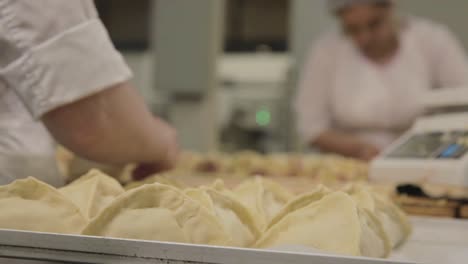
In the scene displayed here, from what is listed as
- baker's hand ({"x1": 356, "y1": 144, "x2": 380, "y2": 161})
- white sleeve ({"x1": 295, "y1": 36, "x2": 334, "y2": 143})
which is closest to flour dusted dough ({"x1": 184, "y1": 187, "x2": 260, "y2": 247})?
baker's hand ({"x1": 356, "y1": 144, "x2": 380, "y2": 161})

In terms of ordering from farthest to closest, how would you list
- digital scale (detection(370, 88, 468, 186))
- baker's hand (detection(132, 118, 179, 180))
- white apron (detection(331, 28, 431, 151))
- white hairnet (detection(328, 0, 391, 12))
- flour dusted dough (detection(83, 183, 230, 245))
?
white apron (detection(331, 28, 431, 151)), white hairnet (detection(328, 0, 391, 12)), digital scale (detection(370, 88, 468, 186)), baker's hand (detection(132, 118, 179, 180)), flour dusted dough (detection(83, 183, 230, 245))

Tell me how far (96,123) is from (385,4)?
1811mm

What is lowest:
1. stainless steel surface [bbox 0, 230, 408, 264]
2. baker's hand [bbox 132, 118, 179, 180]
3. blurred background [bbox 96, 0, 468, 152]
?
blurred background [bbox 96, 0, 468, 152]

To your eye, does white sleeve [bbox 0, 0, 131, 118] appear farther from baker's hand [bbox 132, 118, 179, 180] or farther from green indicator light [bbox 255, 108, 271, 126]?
green indicator light [bbox 255, 108, 271, 126]

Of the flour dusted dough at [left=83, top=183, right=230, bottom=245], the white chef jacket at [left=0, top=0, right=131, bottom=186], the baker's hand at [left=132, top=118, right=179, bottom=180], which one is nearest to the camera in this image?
the flour dusted dough at [left=83, top=183, right=230, bottom=245]

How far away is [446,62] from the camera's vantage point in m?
2.57

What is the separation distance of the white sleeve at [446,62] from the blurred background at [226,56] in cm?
124

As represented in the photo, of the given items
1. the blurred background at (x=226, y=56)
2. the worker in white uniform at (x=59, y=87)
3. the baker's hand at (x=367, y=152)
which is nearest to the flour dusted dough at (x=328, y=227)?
the worker in white uniform at (x=59, y=87)

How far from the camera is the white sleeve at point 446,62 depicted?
100 inches

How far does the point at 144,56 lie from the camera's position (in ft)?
18.1

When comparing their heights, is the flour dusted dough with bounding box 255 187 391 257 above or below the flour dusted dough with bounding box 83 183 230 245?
below

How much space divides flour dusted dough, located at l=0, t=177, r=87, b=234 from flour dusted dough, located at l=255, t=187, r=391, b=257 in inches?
7.9

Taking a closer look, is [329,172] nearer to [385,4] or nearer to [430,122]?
[430,122]

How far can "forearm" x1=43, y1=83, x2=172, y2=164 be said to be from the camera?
930 mm
